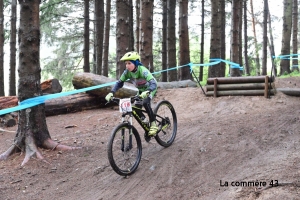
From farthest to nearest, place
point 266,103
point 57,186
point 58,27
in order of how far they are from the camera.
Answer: point 58,27, point 266,103, point 57,186

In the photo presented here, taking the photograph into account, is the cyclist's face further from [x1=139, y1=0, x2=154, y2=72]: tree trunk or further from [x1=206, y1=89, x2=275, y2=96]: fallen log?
[x1=139, y1=0, x2=154, y2=72]: tree trunk

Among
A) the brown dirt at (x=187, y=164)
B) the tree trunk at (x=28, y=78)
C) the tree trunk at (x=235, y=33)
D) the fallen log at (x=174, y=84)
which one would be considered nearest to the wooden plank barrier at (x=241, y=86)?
the brown dirt at (x=187, y=164)

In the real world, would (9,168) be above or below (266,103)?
below

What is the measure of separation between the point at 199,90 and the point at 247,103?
7.25ft

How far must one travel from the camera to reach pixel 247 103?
368 inches

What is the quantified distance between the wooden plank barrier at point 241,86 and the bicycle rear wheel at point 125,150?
5472 millimetres

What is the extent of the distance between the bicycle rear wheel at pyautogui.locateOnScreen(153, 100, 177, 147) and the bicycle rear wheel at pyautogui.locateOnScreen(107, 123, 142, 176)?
821 millimetres

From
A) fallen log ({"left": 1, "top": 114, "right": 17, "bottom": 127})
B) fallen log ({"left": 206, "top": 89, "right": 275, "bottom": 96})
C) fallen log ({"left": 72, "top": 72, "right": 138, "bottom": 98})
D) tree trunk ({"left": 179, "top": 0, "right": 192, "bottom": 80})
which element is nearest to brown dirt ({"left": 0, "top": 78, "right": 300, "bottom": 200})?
fallen log ({"left": 1, "top": 114, "right": 17, "bottom": 127})

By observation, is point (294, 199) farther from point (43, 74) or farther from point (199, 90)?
point (43, 74)

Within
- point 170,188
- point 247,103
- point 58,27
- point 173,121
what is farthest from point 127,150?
point 58,27

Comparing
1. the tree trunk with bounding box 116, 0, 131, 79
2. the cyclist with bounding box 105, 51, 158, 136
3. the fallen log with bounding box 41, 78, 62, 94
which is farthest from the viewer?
the tree trunk with bounding box 116, 0, 131, 79

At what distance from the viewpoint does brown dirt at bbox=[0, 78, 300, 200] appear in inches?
172

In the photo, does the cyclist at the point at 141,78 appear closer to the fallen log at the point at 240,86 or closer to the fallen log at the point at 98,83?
A: the fallen log at the point at 98,83

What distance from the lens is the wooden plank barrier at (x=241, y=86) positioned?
9.64 meters
